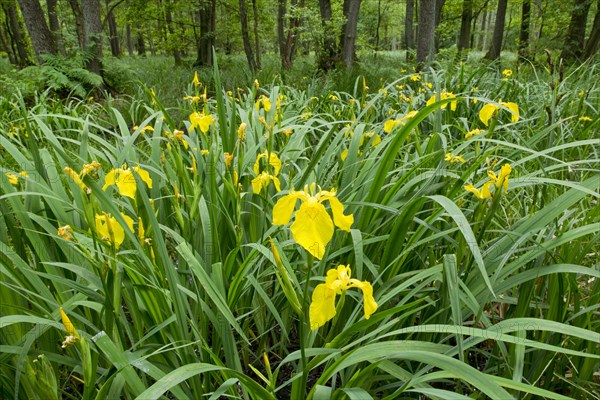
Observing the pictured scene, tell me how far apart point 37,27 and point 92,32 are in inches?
27.2

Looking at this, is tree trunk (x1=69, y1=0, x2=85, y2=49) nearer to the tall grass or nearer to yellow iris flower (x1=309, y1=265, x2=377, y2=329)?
the tall grass

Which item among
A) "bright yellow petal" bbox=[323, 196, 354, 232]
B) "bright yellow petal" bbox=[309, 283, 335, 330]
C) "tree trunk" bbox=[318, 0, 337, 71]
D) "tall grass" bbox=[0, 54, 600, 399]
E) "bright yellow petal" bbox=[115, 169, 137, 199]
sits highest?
"tree trunk" bbox=[318, 0, 337, 71]

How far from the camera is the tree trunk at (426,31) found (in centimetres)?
479

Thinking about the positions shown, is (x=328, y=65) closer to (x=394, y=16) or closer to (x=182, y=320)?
(x=182, y=320)

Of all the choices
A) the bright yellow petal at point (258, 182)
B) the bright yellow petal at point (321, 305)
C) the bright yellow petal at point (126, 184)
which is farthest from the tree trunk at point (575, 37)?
the bright yellow petal at point (321, 305)

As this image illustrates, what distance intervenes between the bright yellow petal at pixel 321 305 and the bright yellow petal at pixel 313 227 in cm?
5

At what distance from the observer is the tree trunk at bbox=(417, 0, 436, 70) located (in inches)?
188

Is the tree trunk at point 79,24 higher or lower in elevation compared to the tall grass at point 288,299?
higher

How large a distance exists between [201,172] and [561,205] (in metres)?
1.07

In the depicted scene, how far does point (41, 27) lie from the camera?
578 centimetres

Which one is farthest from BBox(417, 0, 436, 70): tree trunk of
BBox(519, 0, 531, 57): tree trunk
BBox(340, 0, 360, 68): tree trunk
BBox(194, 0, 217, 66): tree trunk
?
BBox(519, 0, 531, 57): tree trunk

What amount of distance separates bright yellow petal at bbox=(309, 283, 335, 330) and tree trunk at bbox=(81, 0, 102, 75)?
6.46 meters

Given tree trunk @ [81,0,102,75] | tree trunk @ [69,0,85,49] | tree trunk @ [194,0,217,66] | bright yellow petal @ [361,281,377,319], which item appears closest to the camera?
bright yellow petal @ [361,281,377,319]

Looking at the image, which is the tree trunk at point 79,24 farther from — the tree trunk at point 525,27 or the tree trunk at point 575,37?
the tree trunk at point 525,27
